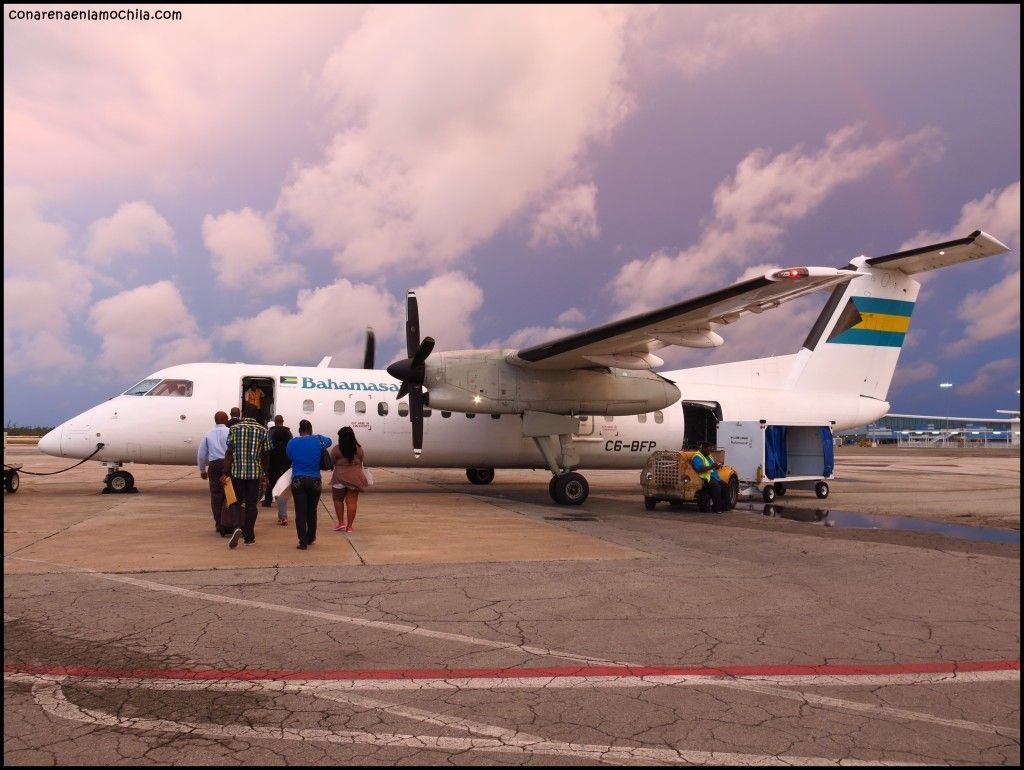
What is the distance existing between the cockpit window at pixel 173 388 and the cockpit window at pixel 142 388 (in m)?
0.13

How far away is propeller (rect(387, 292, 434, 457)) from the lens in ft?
48.6

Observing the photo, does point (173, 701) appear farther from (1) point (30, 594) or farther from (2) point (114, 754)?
(1) point (30, 594)

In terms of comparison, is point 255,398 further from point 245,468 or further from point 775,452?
point 775,452

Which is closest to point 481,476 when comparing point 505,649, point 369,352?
point 369,352

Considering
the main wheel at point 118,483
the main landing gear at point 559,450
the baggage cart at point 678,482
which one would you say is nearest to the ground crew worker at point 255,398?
the main wheel at point 118,483

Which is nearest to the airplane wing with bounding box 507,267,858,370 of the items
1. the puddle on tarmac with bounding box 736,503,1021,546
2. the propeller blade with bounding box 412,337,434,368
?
the propeller blade with bounding box 412,337,434,368

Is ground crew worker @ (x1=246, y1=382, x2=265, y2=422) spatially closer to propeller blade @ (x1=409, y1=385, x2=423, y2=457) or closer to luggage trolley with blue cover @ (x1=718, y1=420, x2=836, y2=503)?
propeller blade @ (x1=409, y1=385, x2=423, y2=457)

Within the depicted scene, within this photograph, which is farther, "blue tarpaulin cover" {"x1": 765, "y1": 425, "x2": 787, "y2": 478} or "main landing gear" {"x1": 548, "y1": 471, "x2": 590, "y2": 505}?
"blue tarpaulin cover" {"x1": 765, "y1": 425, "x2": 787, "y2": 478}

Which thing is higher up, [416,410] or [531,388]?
[531,388]

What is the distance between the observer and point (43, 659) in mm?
4820

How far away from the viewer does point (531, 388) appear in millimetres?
15500

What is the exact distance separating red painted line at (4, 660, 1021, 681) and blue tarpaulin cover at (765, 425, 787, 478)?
1281 cm

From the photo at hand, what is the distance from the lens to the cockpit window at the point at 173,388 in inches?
607

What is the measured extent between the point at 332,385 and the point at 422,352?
310 centimetres
